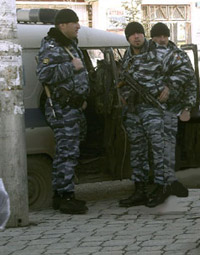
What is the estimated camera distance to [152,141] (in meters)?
7.65

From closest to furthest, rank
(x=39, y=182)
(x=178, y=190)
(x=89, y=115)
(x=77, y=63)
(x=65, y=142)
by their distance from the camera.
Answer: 1. (x=77, y=63)
2. (x=65, y=142)
3. (x=39, y=182)
4. (x=178, y=190)
5. (x=89, y=115)

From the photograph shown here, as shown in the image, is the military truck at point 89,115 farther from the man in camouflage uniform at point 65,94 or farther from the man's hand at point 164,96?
the man's hand at point 164,96

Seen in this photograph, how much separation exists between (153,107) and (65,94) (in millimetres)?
914

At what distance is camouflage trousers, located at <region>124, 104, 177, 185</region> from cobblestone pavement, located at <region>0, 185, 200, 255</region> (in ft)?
1.06

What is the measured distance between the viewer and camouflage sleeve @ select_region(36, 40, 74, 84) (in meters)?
7.23

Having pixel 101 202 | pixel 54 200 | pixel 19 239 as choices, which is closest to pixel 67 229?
pixel 19 239

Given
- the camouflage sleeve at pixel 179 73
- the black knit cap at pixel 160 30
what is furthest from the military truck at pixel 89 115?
the camouflage sleeve at pixel 179 73

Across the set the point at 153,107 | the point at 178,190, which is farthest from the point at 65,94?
the point at 178,190

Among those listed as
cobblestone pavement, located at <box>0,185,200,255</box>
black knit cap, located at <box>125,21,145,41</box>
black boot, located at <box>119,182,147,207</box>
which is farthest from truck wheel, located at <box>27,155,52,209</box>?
black knit cap, located at <box>125,21,145,41</box>

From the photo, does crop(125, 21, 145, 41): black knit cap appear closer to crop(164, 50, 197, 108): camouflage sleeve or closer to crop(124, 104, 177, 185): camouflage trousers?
crop(164, 50, 197, 108): camouflage sleeve

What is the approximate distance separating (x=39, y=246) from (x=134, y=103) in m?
2.31

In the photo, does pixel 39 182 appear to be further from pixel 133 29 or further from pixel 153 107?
pixel 133 29

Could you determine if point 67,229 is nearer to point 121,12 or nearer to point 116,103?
point 116,103

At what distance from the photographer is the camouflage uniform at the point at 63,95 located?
725 cm
